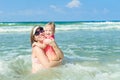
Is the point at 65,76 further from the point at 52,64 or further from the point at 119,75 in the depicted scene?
the point at 119,75

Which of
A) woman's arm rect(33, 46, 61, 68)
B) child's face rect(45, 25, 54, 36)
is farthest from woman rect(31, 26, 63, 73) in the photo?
child's face rect(45, 25, 54, 36)

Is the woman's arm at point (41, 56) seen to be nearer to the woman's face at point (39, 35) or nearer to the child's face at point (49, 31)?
the woman's face at point (39, 35)

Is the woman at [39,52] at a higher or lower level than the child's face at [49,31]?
lower

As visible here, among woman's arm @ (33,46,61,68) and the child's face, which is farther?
the child's face

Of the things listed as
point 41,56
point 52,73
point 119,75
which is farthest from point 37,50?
point 119,75

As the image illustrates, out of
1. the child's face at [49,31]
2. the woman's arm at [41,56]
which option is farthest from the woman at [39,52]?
the child's face at [49,31]

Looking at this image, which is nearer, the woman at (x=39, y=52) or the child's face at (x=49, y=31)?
the woman at (x=39, y=52)

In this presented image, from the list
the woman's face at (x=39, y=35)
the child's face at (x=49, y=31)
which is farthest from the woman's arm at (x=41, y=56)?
the child's face at (x=49, y=31)

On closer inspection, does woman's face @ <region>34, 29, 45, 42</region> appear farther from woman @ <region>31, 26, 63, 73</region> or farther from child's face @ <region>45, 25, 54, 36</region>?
child's face @ <region>45, 25, 54, 36</region>

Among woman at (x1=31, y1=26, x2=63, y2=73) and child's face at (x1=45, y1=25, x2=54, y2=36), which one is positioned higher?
child's face at (x1=45, y1=25, x2=54, y2=36)

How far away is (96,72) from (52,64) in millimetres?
836

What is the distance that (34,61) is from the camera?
588cm

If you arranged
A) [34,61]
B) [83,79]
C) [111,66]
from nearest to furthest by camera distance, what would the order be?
[83,79]
[34,61]
[111,66]

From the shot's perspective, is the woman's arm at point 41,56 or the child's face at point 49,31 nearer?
the woman's arm at point 41,56
